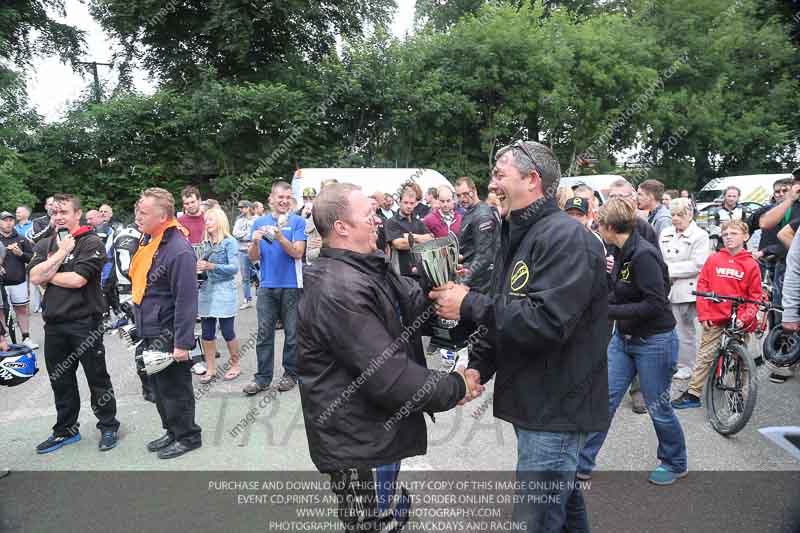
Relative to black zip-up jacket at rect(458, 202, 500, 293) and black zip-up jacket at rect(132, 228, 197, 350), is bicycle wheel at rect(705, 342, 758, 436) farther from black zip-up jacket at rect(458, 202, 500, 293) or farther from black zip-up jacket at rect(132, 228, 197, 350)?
black zip-up jacket at rect(132, 228, 197, 350)

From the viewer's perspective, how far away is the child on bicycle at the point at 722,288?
5.16 metres

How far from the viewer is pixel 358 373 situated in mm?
2396

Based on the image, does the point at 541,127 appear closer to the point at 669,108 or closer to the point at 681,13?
the point at 669,108

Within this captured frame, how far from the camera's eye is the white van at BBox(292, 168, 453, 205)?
13.8 m

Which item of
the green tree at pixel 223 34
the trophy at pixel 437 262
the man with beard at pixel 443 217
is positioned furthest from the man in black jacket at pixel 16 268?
the green tree at pixel 223 34

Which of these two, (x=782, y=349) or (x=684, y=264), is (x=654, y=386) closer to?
(x=782, y=349)

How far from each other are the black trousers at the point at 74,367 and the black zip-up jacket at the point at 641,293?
3.93 meters

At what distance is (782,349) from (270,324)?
14.8ft

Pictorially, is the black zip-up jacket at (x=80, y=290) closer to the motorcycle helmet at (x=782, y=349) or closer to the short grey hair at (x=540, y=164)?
the short grey hair at (x=540, y=164)

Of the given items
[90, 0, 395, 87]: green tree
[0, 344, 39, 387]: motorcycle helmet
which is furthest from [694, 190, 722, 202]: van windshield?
[0, 344, 39, 387]: motorcycle helmet

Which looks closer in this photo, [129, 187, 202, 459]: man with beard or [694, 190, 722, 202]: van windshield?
[129, 187, 202, 459]: man with beard

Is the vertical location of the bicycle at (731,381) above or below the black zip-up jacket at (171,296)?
below

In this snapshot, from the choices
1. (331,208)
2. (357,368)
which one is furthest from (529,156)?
(357,368)

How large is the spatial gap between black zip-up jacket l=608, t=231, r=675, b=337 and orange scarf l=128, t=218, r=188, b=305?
3.28m
